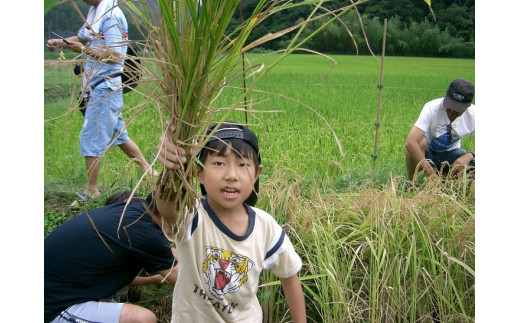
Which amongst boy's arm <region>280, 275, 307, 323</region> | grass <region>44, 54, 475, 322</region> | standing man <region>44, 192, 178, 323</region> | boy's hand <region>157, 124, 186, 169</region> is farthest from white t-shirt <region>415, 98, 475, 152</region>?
boy's hand <region>157, 124, 186, 169</region>

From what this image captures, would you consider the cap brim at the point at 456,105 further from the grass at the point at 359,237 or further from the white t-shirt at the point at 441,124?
the grass at the point at 359,237

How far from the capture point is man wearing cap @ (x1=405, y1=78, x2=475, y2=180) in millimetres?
4082

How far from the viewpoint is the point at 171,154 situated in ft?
4.82

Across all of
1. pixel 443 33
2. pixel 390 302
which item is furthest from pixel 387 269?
pixel 443 33

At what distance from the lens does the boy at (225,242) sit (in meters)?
1.76

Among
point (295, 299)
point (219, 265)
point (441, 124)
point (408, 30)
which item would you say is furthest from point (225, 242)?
point (408, 30)

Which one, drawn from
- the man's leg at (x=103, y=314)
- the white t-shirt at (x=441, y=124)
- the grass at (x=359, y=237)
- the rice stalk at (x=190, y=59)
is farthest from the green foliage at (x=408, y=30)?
the rice stalk at (x=190, y=59)

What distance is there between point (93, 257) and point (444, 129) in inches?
118

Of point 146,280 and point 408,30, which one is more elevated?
point 408,30

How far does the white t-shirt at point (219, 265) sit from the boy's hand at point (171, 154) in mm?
320

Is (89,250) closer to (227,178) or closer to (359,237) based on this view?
(227,178)

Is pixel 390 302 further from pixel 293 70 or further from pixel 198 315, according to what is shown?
pixel 293 70

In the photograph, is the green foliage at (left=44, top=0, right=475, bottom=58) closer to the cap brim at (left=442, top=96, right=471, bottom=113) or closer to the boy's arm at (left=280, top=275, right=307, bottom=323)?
the cap brim at (left=442, top=96, right=471, bottom=113)

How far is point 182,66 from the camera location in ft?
4.65
